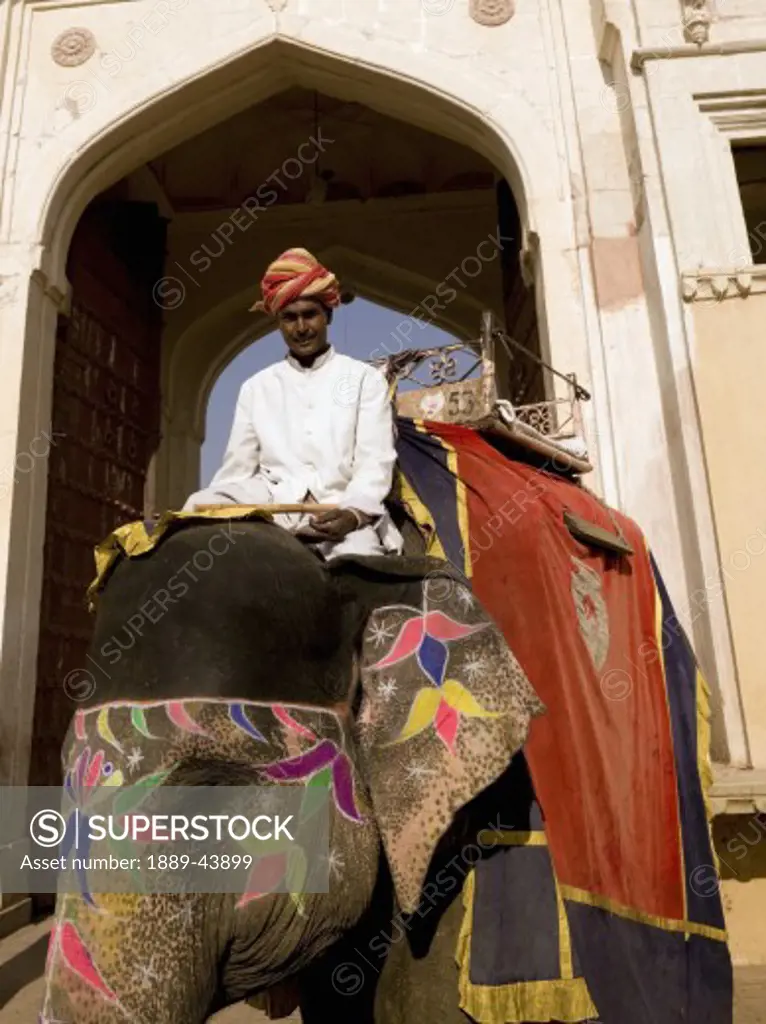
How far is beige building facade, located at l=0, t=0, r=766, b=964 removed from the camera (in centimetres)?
421

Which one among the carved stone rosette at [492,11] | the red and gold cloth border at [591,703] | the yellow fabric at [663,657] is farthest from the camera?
the carved stone rosette at [492,11]

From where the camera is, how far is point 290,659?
1400 mm

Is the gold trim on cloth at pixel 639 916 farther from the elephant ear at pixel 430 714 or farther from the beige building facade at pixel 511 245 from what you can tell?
the beige building facade at pixel 511 245

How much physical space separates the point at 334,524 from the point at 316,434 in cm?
39

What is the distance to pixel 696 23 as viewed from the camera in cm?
489

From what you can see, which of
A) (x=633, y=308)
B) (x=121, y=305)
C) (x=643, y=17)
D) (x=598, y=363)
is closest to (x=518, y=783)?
(x=598, y=363)

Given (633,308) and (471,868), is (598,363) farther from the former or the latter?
(471,868)

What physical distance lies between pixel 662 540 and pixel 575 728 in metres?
2.44

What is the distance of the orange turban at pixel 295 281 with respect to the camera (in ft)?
6.21

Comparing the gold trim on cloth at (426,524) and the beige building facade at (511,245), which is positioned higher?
the beige building facade at (511,245)

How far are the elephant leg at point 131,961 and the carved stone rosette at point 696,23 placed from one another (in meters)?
5.43

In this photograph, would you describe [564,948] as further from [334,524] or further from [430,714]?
[334,524]

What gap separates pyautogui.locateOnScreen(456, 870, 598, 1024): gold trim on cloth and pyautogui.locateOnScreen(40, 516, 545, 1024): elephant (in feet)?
0.11

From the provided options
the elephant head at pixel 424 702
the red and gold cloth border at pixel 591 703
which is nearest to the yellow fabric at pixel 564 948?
the red and gold cloth border at pixel 591 703
